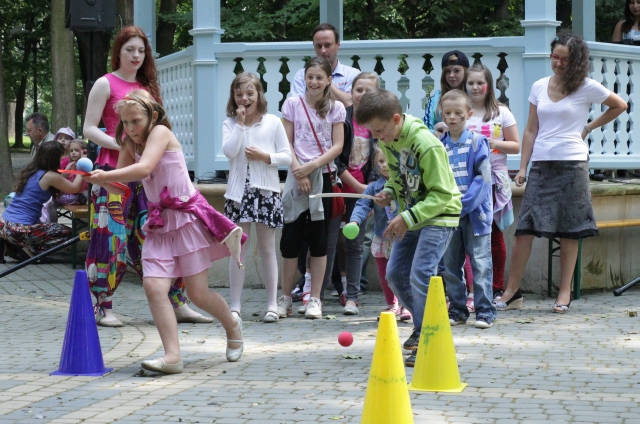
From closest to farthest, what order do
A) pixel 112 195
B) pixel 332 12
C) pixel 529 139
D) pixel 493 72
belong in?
pixel 112 195 → pixel 529 139 → pixel 493 72 → pixel 332 12

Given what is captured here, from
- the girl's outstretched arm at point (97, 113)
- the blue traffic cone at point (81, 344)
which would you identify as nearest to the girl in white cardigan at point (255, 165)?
the girl's outstretched arm at point (97, 113)

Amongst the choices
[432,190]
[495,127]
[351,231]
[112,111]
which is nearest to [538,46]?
[495,127]

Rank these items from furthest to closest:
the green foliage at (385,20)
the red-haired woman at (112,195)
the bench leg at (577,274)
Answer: the green foliage at (385,20), the bench leg at (577,274), the red-haired woman at (112,195)

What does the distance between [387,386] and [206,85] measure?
20.7ft

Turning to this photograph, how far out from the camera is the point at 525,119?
9.60 m

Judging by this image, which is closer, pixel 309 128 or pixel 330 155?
pixel 330 155

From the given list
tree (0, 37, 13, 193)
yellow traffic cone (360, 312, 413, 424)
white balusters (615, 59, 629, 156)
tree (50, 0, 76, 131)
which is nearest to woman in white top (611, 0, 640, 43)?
white balusters (615, 59, 629, 156)

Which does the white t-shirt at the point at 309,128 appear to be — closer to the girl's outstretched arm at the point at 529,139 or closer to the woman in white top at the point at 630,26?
the girl's outstretched arm at the point at 529,139

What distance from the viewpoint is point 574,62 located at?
26.8 ft

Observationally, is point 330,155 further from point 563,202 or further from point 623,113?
point 623,113

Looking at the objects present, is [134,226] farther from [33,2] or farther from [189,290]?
[33,2]

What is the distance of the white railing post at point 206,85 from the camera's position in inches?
404

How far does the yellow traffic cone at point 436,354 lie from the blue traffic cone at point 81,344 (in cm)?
191

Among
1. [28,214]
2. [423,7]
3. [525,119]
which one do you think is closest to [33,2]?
[423,7]
